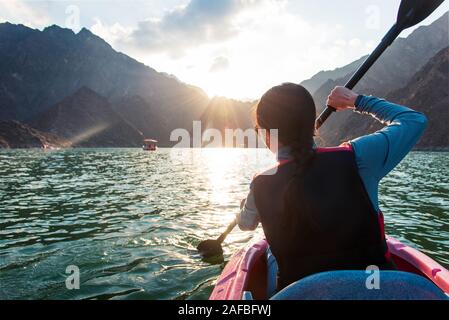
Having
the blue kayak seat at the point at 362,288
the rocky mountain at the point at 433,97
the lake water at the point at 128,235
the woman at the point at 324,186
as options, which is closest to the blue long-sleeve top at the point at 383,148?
the woman at the point at 324,186

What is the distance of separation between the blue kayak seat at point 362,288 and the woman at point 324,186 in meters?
0.62

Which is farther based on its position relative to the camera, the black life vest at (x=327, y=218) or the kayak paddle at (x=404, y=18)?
the kayak paddle at (x=404, y=18)

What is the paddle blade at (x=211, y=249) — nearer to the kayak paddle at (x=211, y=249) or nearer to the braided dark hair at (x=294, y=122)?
the kayak paddle at (x=211, y=249)

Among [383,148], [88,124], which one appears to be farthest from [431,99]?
[88,124]

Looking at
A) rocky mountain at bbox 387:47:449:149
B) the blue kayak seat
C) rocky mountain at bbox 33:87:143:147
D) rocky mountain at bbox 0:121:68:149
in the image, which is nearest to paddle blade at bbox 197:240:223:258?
the blue kayak seat

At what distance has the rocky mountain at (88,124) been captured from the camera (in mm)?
161788

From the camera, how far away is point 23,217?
10844 mm

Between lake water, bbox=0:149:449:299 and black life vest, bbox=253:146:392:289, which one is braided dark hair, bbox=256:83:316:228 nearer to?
black life vest, bbox=253:146:392:289

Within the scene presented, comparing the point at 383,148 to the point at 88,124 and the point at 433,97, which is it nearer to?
the point at 433,97

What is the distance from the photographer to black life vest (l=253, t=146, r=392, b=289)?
2.49 meters

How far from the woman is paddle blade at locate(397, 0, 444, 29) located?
221 centimetres

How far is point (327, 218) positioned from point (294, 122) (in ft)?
2.34

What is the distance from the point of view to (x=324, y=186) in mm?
2490
